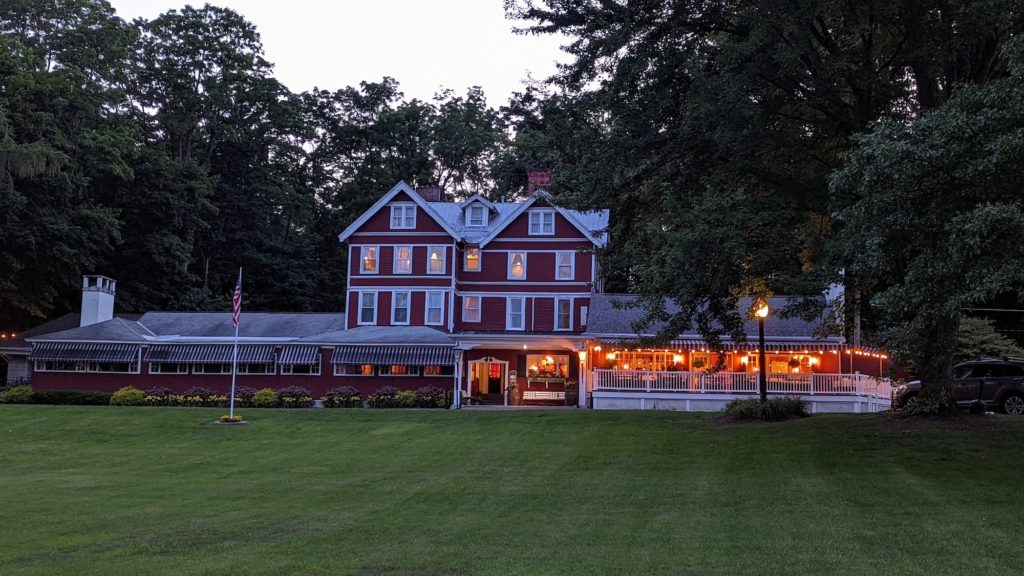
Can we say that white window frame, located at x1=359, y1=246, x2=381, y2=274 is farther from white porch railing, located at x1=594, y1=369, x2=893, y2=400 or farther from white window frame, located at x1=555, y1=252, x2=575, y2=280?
white porch railing, located at x1=594, y1=369, x2=893, y2=400

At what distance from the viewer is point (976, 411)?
20.2 m

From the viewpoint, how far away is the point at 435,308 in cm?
4238

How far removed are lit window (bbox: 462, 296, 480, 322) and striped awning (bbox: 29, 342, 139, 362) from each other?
1504 centimetres

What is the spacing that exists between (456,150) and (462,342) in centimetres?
3109

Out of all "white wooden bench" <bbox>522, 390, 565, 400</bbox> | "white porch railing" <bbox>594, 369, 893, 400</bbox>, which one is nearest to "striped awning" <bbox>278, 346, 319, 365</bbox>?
"white wooden bench" <bbox>522, 390, 565, 400</bbox>

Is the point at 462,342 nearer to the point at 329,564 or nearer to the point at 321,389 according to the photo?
the point at 321,389

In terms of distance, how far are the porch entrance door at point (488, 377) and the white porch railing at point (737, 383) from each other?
347 inches

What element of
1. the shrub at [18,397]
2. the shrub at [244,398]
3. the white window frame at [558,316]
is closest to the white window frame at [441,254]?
the white window frame at [558,316]

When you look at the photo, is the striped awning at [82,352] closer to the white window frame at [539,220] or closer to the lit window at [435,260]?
the lit window at [435,260]

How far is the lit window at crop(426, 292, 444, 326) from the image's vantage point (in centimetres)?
4228

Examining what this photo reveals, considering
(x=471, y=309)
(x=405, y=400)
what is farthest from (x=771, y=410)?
(x=471, y=309)

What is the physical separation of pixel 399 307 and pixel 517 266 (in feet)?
19.9

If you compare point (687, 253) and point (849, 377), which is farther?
point (849, 377)

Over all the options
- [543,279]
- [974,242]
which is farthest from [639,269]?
[543,279]
